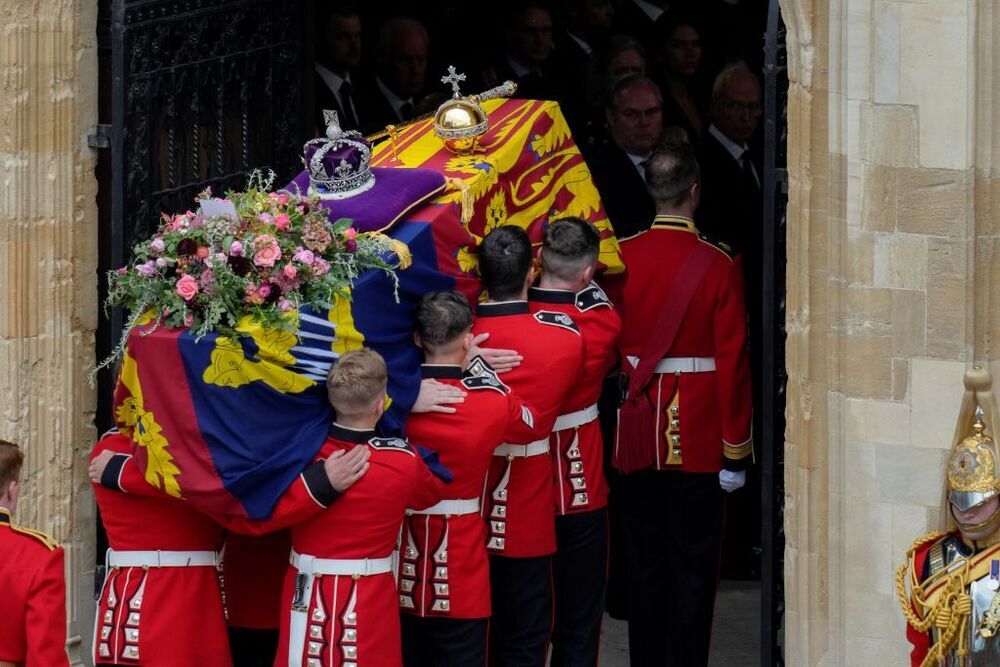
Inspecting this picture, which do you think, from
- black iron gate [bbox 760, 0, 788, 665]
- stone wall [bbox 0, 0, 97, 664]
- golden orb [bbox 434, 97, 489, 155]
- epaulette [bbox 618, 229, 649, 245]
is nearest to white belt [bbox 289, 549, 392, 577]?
stone wall [bbox 0, 0, 97, 664]

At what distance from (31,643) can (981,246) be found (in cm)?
312

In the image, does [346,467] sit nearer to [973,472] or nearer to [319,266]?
[319,266]

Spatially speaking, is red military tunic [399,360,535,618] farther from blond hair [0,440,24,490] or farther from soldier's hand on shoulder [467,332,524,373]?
blond hair [0,440,24,490]

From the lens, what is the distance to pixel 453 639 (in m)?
7.34

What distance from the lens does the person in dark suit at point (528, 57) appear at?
34.7ft

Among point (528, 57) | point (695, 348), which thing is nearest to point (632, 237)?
point (695, 348)

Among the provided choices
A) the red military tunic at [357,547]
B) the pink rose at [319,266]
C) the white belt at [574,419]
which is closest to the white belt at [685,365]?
the white belt at [574,419]

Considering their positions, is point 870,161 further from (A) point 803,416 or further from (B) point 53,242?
(B) point 53,242

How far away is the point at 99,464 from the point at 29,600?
32.1 inches

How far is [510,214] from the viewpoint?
25.7 ft

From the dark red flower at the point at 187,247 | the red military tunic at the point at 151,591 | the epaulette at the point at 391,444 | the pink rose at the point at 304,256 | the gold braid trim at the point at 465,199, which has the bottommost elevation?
the red military tunic at the point at 151,591

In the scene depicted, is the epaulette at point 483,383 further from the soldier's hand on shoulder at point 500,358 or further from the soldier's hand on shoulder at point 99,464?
the soldier's hand on shoulder at point 99,464

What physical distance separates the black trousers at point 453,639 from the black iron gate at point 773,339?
103 cm

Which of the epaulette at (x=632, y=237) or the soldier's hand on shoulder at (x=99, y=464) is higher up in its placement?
the epaulette at (x=632, y=237)
